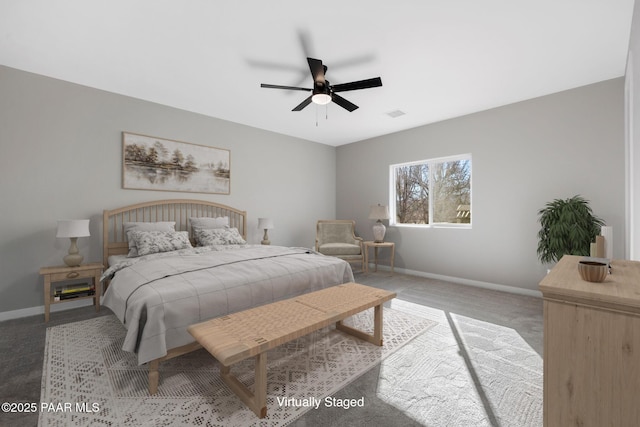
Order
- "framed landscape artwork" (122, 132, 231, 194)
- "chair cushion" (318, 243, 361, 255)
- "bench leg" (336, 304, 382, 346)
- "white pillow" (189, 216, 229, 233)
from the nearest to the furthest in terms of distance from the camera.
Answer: "bench leg" (336, 304, 382, 346)
"framed landscape artwork" (122, 132, 231, 194)
"white pillow" (189, 216, 229, 233)
"chair cushion" (318, 243, 361, 255)

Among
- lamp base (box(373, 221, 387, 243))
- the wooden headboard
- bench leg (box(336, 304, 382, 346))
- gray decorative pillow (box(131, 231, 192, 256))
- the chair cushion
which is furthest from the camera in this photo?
lamp base (box(373, 221, 387, 243))

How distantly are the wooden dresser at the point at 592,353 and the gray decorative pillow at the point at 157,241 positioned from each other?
3.54m

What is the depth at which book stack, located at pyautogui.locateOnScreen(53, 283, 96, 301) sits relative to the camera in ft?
9.83

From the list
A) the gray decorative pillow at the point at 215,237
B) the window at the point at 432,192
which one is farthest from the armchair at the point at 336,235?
the gray decorative pillow at the point at 215,237

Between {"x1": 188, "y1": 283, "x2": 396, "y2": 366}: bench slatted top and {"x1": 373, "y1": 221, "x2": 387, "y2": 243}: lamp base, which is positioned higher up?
{"x1": 373, "y1": 221, "x2": 387, "y2": 243}: lamp base

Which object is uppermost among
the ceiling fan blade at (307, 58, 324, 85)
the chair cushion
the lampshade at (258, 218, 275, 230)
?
the ceiling fan blade at (307, 58, 324, 85)

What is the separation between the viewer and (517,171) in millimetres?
3879

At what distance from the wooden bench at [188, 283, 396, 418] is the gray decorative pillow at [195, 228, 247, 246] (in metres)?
1.94

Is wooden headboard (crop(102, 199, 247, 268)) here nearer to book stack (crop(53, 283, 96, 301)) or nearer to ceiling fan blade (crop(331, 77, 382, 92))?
book stack (crop(53, 283, 96, 301))

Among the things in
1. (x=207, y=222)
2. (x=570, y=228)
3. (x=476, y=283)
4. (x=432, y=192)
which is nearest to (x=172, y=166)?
(x=207, y=222)

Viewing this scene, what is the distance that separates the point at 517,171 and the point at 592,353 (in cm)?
375

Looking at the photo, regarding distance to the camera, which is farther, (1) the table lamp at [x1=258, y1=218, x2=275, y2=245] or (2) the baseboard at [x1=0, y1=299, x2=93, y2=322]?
(1) the table lamp at [x1=258, y1=218, x2=275, y2=245]

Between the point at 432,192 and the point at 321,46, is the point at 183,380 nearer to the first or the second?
the point at 321,46

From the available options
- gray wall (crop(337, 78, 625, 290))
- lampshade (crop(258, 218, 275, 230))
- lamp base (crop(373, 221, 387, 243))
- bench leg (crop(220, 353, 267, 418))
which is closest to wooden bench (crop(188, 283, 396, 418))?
bench leg (crop(220, 353, 267, 418))
